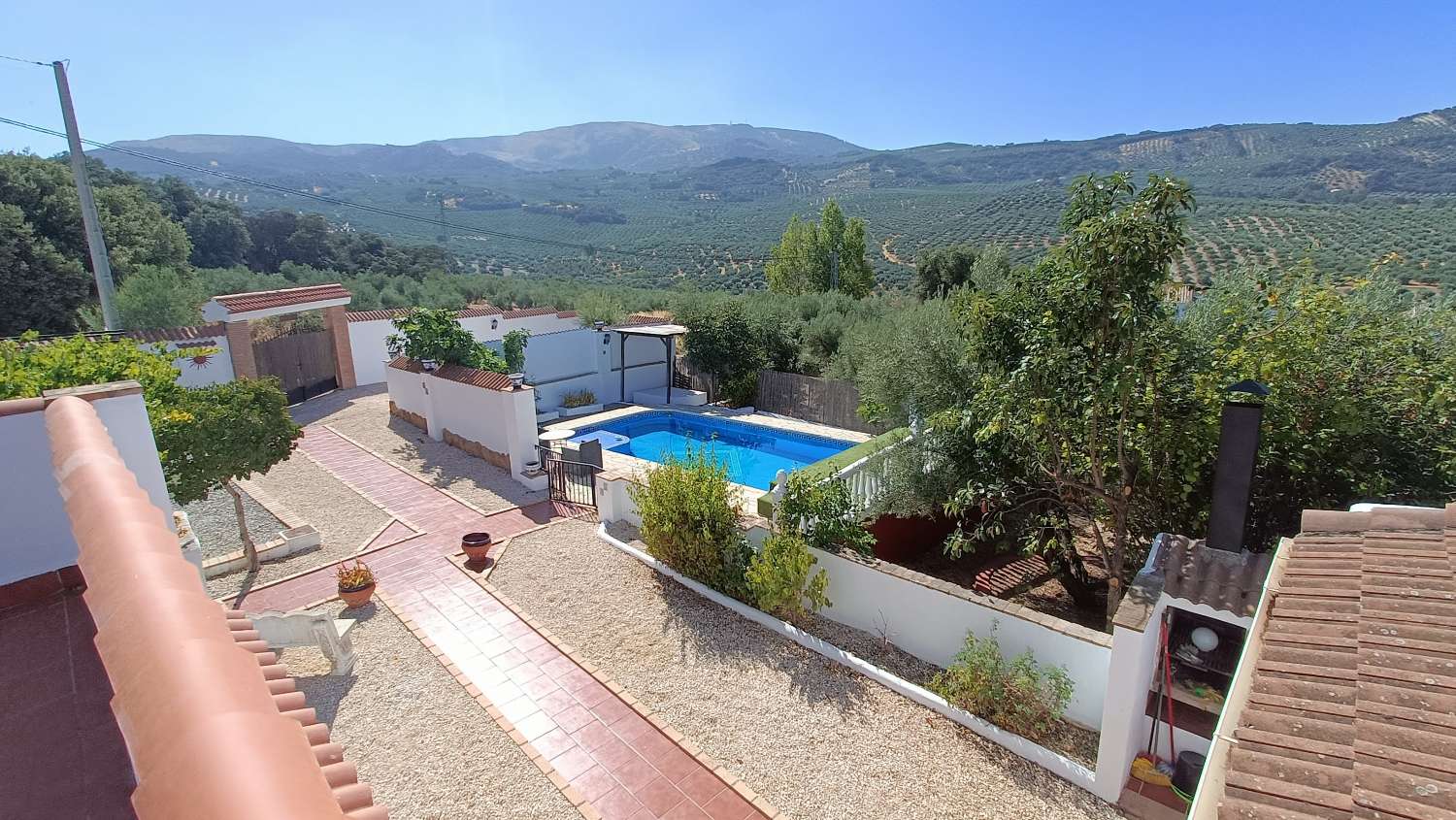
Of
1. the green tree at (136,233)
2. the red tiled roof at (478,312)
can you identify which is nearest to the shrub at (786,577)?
the red tiled roof at (478,312)

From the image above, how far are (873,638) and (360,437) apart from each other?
13629 mm

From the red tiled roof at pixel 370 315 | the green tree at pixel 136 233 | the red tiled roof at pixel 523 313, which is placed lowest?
the red tiled roof at pixel 523 313

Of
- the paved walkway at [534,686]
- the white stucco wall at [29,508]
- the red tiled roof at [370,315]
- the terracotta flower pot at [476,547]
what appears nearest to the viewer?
the white stucco wall at [29,508]

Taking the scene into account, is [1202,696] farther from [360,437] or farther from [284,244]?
[284,244]

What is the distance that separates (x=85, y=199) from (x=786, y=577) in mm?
16229

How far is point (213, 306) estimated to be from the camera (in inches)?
691

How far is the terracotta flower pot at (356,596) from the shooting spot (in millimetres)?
8047

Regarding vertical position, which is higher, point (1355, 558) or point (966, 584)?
point (1355, 558)

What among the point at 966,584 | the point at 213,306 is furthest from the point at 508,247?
the point at 966,584

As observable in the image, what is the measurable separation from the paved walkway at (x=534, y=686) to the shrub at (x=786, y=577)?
2108 mm

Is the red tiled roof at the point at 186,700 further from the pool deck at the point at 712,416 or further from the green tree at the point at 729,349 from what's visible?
the green tree at the point at 729,349

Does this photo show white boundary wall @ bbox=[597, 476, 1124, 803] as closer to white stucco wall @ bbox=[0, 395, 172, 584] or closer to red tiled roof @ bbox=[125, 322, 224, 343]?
white stucco wall @ bbox=[0, 395, 172, 584]

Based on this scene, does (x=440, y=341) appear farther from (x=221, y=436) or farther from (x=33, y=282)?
(x=33, y=282)

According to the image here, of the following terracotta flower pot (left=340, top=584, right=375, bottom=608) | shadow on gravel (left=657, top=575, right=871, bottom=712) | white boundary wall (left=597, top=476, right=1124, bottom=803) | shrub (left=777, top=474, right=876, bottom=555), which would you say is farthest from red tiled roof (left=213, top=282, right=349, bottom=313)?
shrub (left=777, top=474, right=876, bottom=555)
